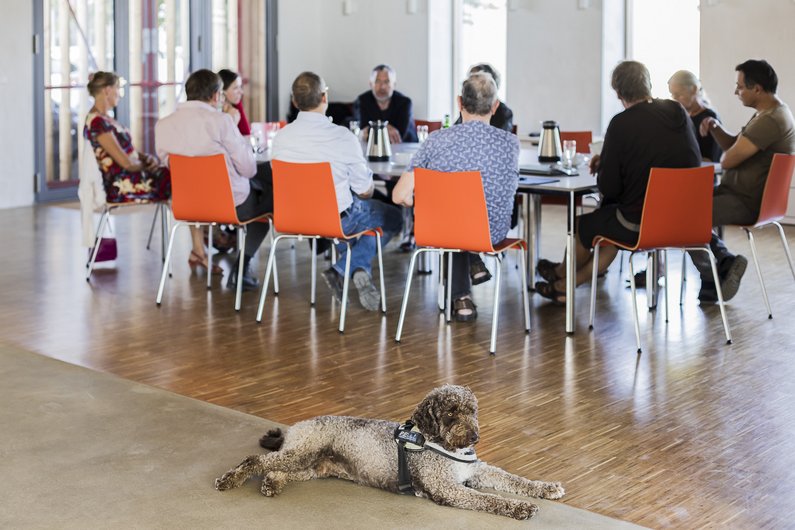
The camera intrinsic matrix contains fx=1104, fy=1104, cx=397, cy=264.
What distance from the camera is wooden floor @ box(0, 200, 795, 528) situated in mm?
3676

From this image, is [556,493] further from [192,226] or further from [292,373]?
[192,226]

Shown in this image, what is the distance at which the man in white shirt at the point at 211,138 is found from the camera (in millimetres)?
6383

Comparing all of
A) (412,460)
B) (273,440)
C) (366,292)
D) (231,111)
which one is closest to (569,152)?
(366,292)

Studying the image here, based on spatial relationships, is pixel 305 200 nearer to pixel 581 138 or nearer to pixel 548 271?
pixel 548 271

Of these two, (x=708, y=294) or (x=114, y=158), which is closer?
(x=708, y=294)

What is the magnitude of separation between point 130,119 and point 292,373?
684cm

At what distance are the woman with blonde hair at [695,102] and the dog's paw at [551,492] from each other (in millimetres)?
3526

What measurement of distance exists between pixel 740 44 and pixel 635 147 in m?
4.19

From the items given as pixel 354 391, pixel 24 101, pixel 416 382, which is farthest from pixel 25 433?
pixel 24 101

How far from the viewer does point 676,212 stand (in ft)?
17.4

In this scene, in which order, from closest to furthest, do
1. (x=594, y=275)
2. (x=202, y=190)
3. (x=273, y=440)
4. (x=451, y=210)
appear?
(x=273, y=440)
(x=451, y=210)
(x=594, y=275)
(x=202, y=190)

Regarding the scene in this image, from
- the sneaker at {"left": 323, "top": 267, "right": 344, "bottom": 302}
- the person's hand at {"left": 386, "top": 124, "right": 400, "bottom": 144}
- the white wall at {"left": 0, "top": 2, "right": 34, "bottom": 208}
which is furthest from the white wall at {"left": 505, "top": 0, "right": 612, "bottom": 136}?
the sneaker at {"left": 323, "top": 267, "right": 344, "bottom": 302}

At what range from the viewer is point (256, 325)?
5.79 metres

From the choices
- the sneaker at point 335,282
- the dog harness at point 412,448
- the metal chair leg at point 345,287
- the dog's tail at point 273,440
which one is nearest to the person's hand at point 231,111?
the sneaker at point 335,282
